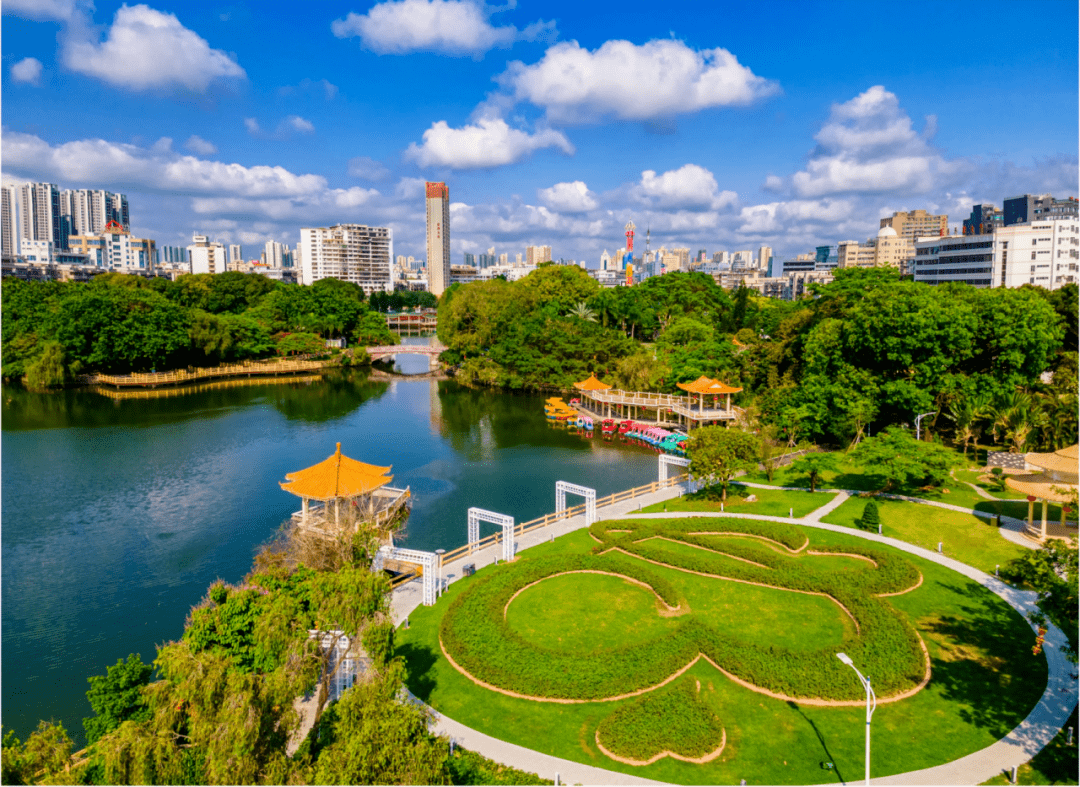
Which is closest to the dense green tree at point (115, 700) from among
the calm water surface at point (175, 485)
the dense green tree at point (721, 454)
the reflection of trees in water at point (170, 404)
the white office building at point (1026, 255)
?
the calm water surface at point (175, 485)

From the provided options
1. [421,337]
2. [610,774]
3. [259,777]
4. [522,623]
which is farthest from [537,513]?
[421,337]

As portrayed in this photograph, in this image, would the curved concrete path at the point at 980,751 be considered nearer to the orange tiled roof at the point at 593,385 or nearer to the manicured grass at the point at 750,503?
the manicured grass at the point at 750,503

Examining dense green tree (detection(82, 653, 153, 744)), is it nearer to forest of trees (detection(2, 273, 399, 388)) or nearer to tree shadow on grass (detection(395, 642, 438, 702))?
tree shadow on grass (detection(395, 642, 438, 702))

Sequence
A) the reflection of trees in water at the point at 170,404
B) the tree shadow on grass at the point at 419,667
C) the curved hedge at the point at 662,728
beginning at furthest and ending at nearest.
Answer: the reflection of trees in water at the point at 170,404, the tree shadow on grass at the point at 419,667, the curved hedge at the point at 662,728

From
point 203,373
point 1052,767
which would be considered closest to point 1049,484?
point 1052,767

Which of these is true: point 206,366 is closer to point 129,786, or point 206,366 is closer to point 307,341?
point 307,341

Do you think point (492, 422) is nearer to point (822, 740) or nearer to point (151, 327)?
point (151, 327)

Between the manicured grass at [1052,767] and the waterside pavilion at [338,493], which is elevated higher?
the waterside pavilion at [338,493]
